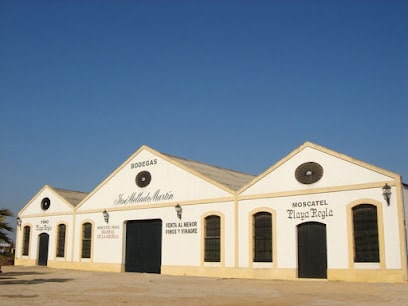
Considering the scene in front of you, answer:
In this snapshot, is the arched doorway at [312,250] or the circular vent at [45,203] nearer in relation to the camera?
the arched doorway at [312,250]

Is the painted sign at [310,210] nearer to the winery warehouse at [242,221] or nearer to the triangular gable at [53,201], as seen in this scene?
the winery warehouse at [242,221]

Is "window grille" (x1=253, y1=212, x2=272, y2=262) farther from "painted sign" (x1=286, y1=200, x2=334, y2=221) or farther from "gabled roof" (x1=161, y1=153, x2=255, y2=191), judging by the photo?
"gabled roof" (x1=161, y1=153, x2=255, y2=191)

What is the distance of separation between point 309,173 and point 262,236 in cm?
367

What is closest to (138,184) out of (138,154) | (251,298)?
(138,154)

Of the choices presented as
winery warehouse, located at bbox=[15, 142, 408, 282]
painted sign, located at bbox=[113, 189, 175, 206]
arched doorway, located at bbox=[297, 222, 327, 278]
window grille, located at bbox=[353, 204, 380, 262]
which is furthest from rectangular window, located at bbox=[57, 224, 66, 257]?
window grille, located at bbox=[353, 204, 380, 262]

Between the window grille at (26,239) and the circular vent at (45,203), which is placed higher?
the circular vent at (45,203)

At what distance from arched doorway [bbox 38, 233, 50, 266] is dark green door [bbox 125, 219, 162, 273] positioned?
8385mm

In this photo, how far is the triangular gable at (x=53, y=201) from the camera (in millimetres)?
32844

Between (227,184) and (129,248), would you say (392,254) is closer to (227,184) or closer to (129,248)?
(227,184)

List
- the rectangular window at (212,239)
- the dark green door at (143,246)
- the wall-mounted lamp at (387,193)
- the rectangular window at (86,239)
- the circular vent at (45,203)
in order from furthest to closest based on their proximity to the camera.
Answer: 1. the circular vent at (45,203)
2. the rectangular window at (86,239)
3. the dark green door at (143,246)
4. the rectangular window at (212,239)
5. the wall-mounted lamp at (387,193)

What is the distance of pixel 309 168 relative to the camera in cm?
2136

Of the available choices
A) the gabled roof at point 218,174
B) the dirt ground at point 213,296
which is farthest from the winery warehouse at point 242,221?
the dirt ground at point 213,296

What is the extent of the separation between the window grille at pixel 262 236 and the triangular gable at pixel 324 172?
1.25 metres

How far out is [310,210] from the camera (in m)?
21.0
